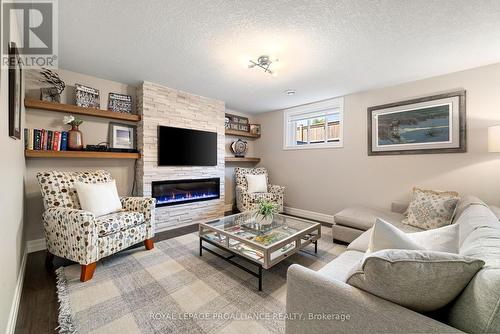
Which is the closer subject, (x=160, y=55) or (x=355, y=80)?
(x=160, y=55)

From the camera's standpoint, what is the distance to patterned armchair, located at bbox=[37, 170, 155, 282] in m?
1.82

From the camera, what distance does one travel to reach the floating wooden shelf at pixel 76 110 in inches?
91.8

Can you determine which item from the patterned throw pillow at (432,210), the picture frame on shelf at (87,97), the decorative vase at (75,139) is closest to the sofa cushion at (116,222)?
the decorative vase at (75,139)

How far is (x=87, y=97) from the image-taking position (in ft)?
8.98

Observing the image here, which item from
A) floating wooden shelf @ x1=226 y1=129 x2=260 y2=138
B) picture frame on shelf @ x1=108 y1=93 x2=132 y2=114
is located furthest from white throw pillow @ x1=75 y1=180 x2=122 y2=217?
floating wooden shelf @ x1=226 y1=129 x2=260 y2=138

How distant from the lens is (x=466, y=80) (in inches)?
99.7

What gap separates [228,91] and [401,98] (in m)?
2.69

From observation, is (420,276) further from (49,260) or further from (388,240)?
(49,260)

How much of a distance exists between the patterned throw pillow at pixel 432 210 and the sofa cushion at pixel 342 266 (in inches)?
46.7

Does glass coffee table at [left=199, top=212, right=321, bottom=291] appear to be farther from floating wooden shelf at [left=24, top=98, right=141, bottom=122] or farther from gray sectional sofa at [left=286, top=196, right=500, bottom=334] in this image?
floating wooden shelf at [left=24, top=98, right=141, bottom=122]

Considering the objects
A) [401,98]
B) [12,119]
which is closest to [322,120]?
[401,98]

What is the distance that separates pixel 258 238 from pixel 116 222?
4.85ft

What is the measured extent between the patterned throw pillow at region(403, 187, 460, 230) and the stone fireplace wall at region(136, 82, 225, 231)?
299 cm

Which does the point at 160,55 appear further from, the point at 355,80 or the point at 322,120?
the point at 322,120
